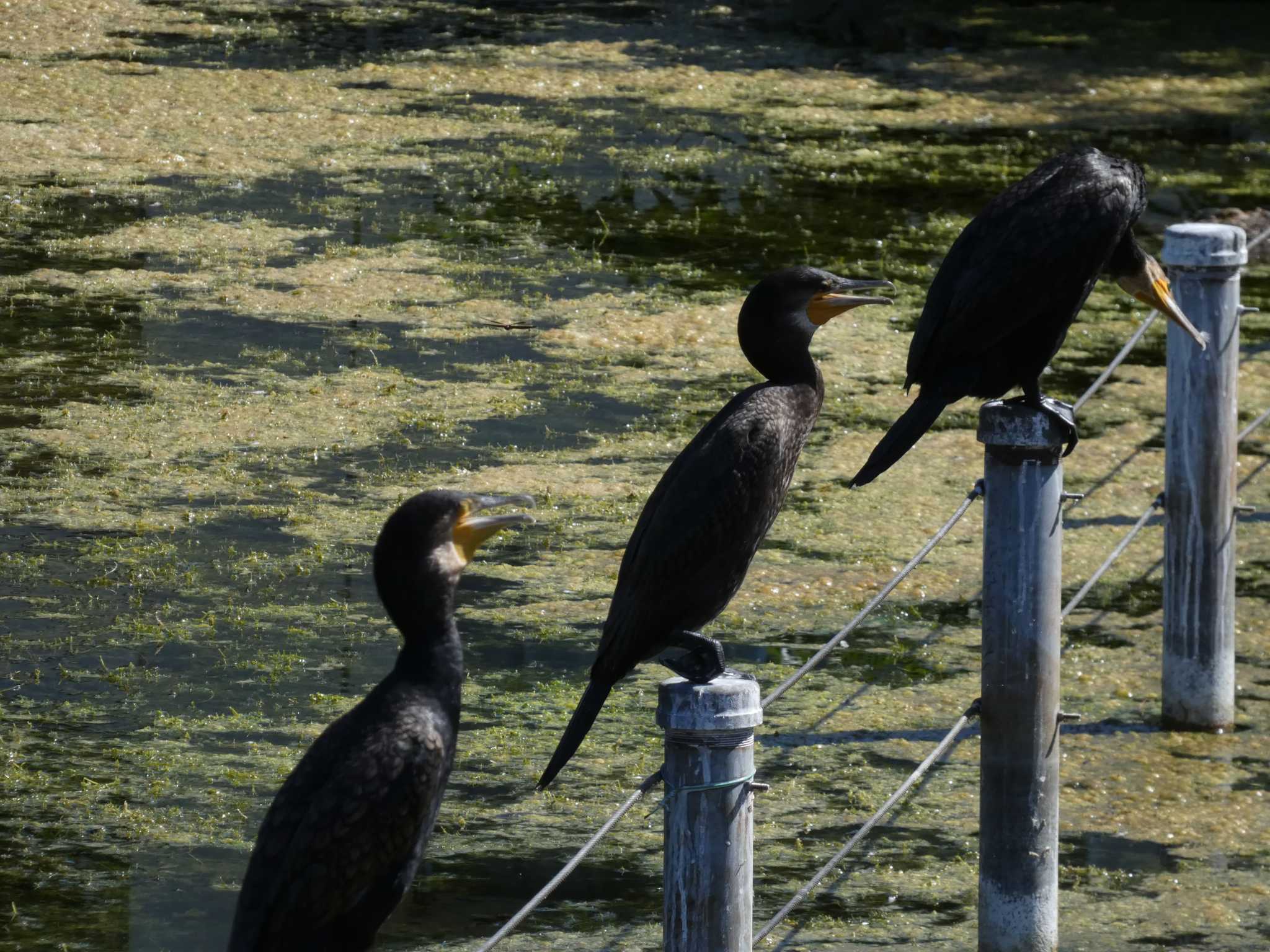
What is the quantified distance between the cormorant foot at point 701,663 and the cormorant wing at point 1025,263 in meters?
0.73

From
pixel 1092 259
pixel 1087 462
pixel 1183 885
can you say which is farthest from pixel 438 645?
pixel 1087 462

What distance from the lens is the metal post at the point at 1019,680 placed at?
258 centimetres

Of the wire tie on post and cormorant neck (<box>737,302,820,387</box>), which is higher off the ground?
cormorant neck (<box>737,302,820,387</box>)

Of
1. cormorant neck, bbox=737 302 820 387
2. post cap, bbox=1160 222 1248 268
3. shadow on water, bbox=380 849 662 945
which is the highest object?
post cap, bbox=1160 222 1248 268

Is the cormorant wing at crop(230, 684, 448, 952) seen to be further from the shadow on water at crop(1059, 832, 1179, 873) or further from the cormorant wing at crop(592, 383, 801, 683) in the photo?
the shadow on water at crop(1059, 832, 1179, 873)

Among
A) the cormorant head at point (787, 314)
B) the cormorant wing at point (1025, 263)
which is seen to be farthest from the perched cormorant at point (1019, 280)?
the cormorant head at point (787, 314)

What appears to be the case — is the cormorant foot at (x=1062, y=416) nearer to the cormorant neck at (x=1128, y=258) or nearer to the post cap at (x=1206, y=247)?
the cormorant neck at (x=1128, y=258)

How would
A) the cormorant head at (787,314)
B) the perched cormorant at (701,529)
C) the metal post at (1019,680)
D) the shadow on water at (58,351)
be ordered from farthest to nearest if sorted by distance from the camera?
the shadow on water at (58,351) → the metal post at (1019,680) → the cormorant head at (787,314) → the perched cormorant at (701,529)

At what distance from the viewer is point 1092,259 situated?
277 centimetres

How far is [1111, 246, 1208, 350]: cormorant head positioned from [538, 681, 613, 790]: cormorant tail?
3.74ft

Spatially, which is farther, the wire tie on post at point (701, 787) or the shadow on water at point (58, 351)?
the shadow on water at point (58, 351)

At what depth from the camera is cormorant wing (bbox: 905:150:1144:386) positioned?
8.89 feet

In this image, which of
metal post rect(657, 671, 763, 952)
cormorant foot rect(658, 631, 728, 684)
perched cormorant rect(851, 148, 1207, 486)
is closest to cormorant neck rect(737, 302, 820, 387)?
perched cormorant rect(851, 148, 1207, 486)

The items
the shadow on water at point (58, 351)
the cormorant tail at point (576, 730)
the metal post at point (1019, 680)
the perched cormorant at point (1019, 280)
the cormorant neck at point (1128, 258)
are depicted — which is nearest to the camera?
the cormorant tail at point (576, 730)
